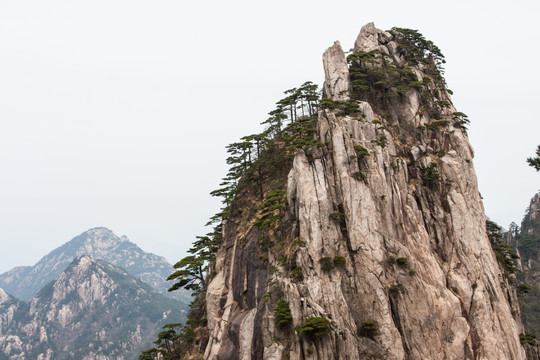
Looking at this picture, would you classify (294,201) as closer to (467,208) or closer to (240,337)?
(240,337)

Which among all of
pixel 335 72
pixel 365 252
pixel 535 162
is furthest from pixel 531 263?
pixel 535 162

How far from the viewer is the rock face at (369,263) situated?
1511 inches

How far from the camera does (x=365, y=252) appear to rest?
137ft

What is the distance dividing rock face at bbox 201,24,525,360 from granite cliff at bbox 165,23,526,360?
0.44 feet

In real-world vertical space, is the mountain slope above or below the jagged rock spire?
below

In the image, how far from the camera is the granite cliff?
127 ft

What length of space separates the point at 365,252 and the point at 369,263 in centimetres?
129

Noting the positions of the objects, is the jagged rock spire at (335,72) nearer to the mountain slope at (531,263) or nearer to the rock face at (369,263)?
the rock face at (369,263)

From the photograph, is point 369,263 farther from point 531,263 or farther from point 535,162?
point 531,263

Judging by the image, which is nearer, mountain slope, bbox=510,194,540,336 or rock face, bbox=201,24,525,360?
rock face, bbox=201,24,525,360

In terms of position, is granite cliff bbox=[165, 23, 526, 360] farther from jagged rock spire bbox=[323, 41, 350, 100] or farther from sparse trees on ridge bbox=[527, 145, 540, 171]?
sparse trees on ridge bbox=[527, 145, 540, 171]

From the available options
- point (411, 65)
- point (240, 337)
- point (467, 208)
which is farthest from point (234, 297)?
point (411, 65)

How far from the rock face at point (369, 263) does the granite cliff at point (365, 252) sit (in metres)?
0.14

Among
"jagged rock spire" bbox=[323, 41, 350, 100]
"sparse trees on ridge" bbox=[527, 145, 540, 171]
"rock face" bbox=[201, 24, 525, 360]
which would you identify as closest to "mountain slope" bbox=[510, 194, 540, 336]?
"rock face" bbox=[201, 24, 525, 360]
